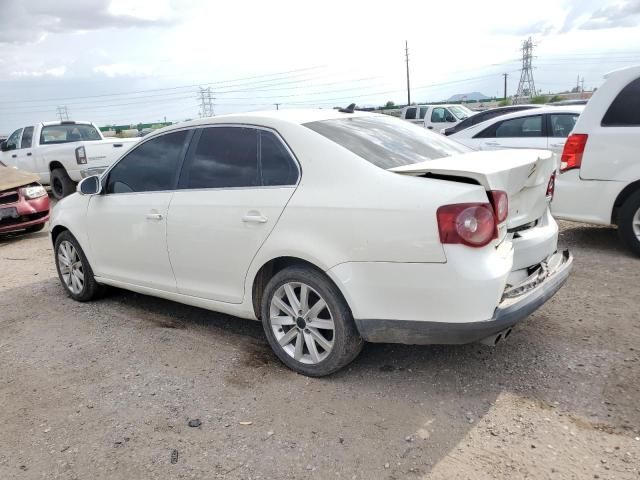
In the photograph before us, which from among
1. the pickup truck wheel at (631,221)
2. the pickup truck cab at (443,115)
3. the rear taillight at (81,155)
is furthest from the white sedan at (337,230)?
the pickup truck cab at (443,115)

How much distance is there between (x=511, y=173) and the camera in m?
3.04

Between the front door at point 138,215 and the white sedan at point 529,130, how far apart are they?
5.36 m

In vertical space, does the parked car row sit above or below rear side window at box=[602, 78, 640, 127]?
below

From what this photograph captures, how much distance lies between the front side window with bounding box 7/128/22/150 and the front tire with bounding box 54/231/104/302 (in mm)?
9770

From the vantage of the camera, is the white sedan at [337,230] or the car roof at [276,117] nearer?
the white sedan at [337,230]

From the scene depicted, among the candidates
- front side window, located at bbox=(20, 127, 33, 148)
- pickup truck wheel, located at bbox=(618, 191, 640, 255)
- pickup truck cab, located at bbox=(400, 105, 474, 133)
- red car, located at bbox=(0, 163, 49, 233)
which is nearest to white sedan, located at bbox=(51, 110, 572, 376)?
pickup truck wheel, located at bbox=(618, 191, 640, 255)

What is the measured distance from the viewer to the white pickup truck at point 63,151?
11867mm

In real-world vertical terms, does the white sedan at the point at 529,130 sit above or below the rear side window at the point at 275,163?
below

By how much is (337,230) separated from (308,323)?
660mm

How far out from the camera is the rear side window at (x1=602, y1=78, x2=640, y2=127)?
5.34 m

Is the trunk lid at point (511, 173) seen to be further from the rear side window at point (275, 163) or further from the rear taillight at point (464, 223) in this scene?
the rear side window at point (275, 163)

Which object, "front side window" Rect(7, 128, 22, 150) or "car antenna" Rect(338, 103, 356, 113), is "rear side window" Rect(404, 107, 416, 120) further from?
"car antenna" Rect(338, 103, 356, 113)

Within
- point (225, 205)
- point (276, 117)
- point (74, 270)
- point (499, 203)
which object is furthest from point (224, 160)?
point (74, 270)

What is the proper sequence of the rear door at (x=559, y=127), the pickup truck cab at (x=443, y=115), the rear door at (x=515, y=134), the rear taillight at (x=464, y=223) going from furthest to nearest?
the pickup truck cab at (x=443, y=115) < the rear door at (x=515, y=134) < the rear door at (x=559, y=127) < the rear taillight at (x=464, y=223)
